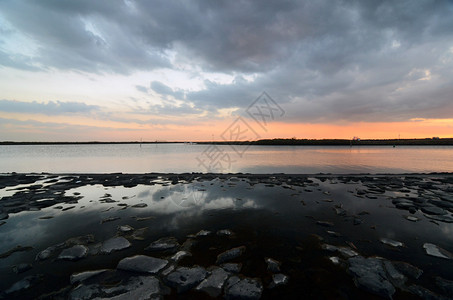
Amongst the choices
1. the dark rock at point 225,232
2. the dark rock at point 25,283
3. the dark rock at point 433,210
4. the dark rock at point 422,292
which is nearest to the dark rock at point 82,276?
the dark rock at point 25,283

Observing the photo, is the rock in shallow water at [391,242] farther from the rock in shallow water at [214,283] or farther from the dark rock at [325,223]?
the rock in shallow water at [214,283]

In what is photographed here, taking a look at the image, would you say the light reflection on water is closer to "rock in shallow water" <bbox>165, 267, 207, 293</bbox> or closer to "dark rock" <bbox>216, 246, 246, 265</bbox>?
"dark rock" <bbox>216, 246, 246, 265</bbox>

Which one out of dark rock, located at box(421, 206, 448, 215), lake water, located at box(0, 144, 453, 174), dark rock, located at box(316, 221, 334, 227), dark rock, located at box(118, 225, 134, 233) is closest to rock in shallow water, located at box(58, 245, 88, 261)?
dark rock, located at box(118, 225, 134, 233)

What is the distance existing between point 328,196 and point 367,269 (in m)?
6.40

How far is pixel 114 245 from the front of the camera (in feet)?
17.7

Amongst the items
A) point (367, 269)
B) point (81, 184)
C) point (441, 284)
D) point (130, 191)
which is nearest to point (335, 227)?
point (367, 269)

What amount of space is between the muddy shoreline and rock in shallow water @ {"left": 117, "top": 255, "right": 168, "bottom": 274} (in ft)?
0.08

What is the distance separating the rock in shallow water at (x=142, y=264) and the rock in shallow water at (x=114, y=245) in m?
0.77

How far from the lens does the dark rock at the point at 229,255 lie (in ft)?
15.5

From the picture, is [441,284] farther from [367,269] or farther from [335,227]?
[335,227]

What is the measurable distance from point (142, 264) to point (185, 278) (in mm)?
1218

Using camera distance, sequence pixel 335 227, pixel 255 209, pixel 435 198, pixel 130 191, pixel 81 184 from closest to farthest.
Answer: pixel 335 227, pixel 255 209, pixel 435 198, pixel 130 191, pixel 81 184

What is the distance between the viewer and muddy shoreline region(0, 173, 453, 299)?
3.80 m

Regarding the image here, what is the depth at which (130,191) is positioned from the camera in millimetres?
11719
